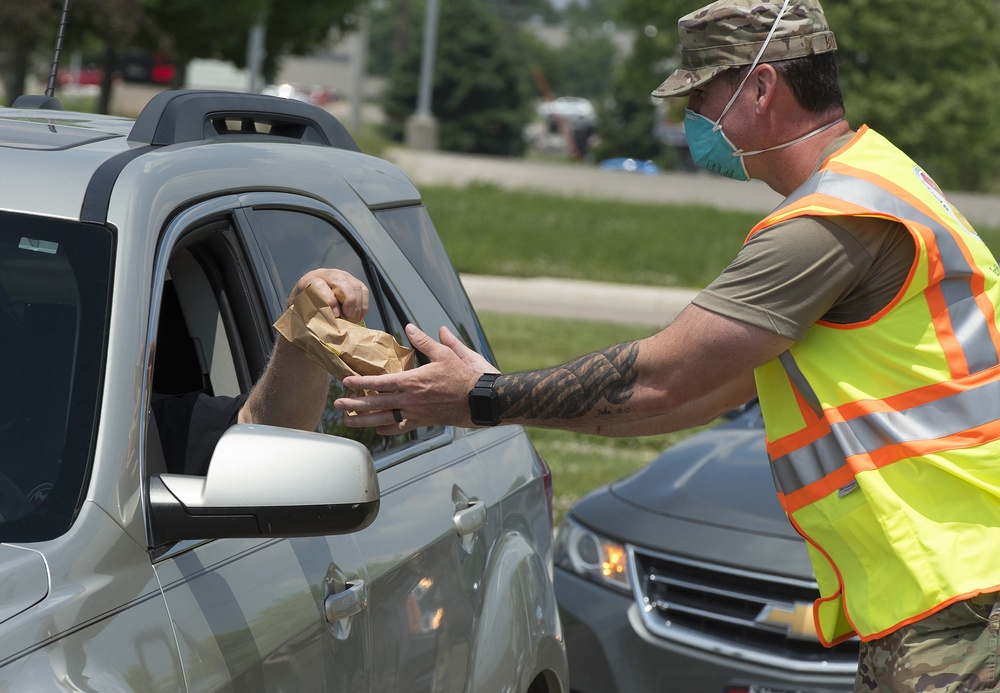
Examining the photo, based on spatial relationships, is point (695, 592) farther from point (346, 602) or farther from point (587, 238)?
point (587, 238)

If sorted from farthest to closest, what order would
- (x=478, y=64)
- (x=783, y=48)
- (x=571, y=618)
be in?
(x=478, y=64), (x=571, y=618), (x=783, y=48)

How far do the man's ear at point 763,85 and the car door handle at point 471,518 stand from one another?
3.42 ft

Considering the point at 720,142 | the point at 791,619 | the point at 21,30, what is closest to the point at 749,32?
the point at 720,142

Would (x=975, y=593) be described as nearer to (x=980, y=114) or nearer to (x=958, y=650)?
(x=958, y=650)

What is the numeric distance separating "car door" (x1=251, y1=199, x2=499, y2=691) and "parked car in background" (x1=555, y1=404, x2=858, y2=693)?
1466mm

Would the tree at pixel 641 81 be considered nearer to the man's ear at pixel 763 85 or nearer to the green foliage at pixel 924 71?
the green foliage at pixel 924 71

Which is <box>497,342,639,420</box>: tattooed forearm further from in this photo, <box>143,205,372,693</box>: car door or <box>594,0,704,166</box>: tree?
<box>594,0,704,166</box>: tree

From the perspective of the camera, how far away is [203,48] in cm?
2348

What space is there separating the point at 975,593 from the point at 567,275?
18016 mm

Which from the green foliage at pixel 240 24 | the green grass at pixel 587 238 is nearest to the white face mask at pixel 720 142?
Result: the green grass at pixel 587 238

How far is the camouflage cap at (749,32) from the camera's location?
2.68m

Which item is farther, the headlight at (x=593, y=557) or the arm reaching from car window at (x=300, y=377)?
the headlight at (x=593, y=557)

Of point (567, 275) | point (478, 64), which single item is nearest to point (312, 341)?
point (567, 275)

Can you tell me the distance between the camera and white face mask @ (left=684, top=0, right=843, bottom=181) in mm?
2732
